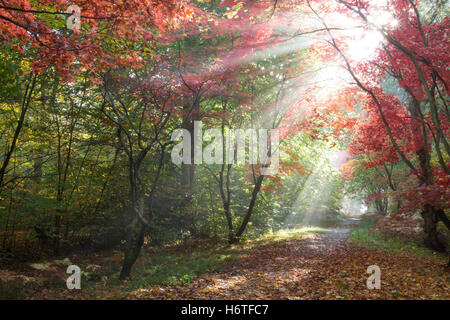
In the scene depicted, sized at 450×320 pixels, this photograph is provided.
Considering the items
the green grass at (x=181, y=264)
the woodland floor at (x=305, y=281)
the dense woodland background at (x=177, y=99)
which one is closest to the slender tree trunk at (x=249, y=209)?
the dense woodland background at (x=177, y=99)

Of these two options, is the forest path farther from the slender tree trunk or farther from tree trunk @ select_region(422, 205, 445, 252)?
the slender tree trunk

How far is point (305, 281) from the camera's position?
465 centimetres

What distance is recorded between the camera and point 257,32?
6.34 m

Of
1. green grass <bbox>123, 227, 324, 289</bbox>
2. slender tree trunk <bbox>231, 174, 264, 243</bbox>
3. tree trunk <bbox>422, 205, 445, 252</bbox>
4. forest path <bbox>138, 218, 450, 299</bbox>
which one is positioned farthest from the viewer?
slender tree trunk <bbox>231, 174, 264, 243</bbox>

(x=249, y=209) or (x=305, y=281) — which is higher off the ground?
(x=249, y=209)

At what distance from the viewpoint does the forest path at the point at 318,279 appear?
12.9 feet

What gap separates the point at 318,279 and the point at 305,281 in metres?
0.26

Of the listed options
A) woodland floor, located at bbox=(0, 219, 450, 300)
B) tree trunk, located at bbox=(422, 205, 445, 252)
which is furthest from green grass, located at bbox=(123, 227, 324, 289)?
tree trunk, located at bbox=(422, 205, 445, 252)

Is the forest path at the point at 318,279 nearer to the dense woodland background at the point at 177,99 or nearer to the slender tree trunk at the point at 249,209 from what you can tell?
the dense woodland background at the point at 177,99

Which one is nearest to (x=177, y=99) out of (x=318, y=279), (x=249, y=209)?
(x=249, y=209)

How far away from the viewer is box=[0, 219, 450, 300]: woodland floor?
394cm

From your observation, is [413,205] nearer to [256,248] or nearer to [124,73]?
[256,248]

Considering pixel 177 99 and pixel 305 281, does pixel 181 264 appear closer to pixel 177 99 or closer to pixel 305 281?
pixel 305 281

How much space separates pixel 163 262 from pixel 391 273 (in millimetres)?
5146
